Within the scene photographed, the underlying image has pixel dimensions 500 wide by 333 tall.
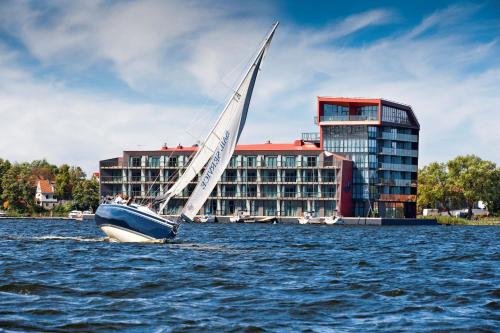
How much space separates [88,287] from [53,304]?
3505 millimetres

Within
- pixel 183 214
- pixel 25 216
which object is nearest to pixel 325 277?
pixel 183 214

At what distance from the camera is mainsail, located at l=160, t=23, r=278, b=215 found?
43.0 m

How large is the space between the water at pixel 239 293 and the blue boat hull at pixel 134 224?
19.8 feet

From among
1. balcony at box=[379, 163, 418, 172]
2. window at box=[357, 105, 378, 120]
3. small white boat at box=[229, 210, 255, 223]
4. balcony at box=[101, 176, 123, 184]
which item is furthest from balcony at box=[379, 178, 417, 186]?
balcony at box=[101, 176, 123, 184]

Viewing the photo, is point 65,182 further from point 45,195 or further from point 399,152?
point 399,152

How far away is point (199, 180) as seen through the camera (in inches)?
1709

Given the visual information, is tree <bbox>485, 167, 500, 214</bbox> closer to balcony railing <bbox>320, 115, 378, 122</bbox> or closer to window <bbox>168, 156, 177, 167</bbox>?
balcony railing <bbox>320, 115, 378, 122</bbox>

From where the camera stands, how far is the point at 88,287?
22297 mm

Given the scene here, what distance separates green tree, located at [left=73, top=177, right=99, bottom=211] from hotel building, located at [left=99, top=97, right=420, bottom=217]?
1727 cm

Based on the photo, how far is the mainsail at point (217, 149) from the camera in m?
43.0

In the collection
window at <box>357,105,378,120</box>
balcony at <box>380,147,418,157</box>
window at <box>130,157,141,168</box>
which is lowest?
window at <box>130,157,141,168</box>

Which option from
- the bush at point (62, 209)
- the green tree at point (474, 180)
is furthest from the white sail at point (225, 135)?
the green tree at point (474, 180)

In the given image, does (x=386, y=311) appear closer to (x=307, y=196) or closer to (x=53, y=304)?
(x=53, y=304)

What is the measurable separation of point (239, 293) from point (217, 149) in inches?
876
